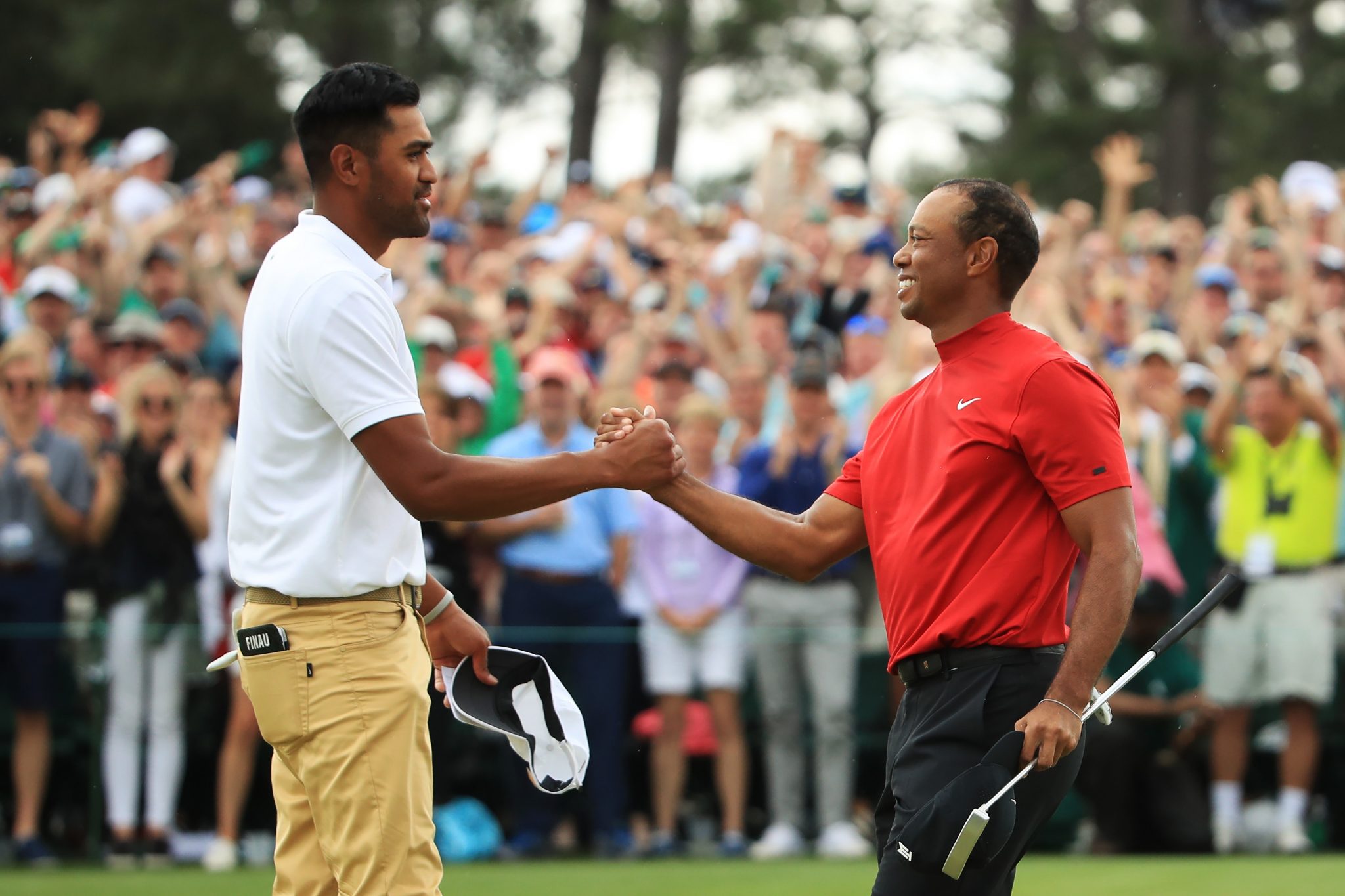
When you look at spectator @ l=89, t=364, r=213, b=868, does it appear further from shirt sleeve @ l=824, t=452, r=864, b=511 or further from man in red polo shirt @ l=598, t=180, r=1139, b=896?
man in red polo shirt @ l=598, t=180, r=1139, b=896

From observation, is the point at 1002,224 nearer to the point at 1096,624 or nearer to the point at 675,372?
A: the point at 1096,624

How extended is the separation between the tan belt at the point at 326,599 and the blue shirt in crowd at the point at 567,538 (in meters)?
5.79

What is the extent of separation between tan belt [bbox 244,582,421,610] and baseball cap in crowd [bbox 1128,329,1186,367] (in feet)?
25.2

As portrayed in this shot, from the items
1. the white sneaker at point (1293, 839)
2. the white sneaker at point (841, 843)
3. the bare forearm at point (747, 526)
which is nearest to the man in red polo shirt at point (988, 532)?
the bare forearm at point (747, 526)

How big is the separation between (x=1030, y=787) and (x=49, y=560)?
285 inches

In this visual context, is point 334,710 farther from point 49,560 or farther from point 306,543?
point 49,560

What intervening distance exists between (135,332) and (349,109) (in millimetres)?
7385

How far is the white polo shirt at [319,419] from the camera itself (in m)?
4.29

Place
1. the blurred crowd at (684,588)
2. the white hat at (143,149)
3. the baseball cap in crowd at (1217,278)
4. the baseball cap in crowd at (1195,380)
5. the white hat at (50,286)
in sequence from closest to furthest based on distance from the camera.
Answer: the blurred crowd at (684,588)
the baseball cap in crowd at (1195,380)
the white hat at (50,286)
the baseball cap in crowd at (1217,278)
the white hat at (143,149)

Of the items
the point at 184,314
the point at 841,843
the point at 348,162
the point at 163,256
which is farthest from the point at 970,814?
the point at 163,256

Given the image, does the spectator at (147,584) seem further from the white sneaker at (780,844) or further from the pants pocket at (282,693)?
the pants pocket at (282,693)

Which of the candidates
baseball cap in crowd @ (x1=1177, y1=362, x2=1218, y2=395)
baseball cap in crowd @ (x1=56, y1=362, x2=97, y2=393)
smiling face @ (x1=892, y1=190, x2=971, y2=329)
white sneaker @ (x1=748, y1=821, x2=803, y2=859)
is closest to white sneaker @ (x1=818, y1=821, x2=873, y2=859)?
white sneaker @ (x1=748, y1=821, x2=803, y2=859)

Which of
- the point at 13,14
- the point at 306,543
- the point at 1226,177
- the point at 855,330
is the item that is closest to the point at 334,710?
the point at 306,543

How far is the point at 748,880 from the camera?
9.27 meters
